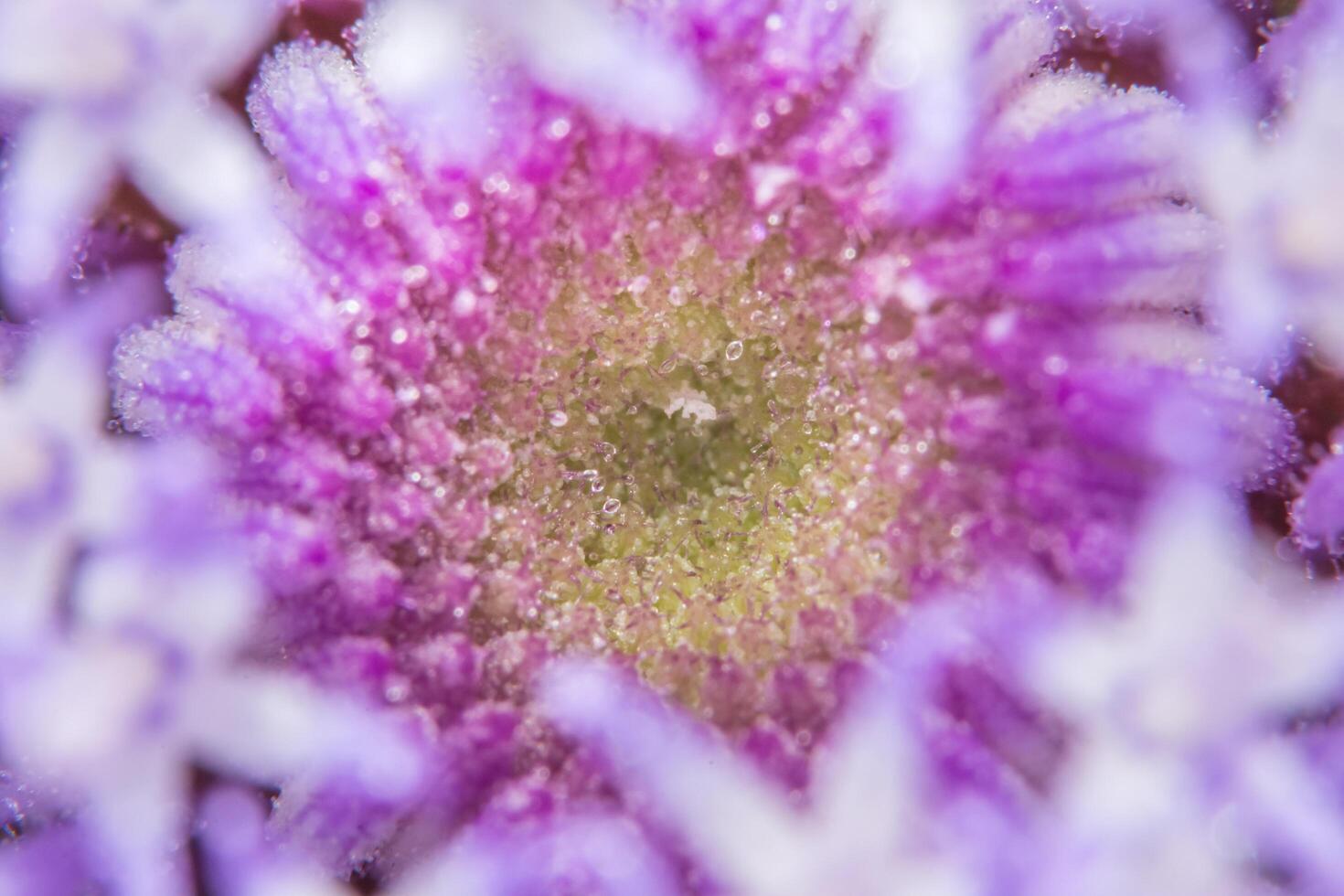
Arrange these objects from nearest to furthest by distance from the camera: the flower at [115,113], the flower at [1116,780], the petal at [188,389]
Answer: the flower at [1116,780] → the flower at [115,113] → the petal at [188,389]

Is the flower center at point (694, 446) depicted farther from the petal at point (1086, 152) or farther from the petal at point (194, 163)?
the petal at point (194, 163)

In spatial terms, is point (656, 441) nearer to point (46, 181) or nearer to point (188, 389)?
point (188, 389)

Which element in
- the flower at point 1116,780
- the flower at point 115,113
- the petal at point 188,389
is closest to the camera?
the flower at point 1116,780

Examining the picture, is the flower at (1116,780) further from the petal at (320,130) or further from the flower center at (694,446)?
the petal at (320,130)

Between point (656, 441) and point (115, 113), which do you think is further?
point (656, 441)

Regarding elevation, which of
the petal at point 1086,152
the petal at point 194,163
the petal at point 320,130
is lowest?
the petal at point 194,163

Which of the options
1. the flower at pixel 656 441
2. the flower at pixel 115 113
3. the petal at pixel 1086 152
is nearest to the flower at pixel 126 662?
the flower at pixel 656 441

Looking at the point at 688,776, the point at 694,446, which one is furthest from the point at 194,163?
the point at 688,776

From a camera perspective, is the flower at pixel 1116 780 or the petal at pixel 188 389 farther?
the petal at pixel 188 389

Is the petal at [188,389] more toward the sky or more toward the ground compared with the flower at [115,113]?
more toward the ground

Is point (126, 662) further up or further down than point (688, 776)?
further down

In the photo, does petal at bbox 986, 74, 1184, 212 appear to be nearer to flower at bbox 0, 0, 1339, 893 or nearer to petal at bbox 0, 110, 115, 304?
flower at bbox 0, 0, 1339, 893
